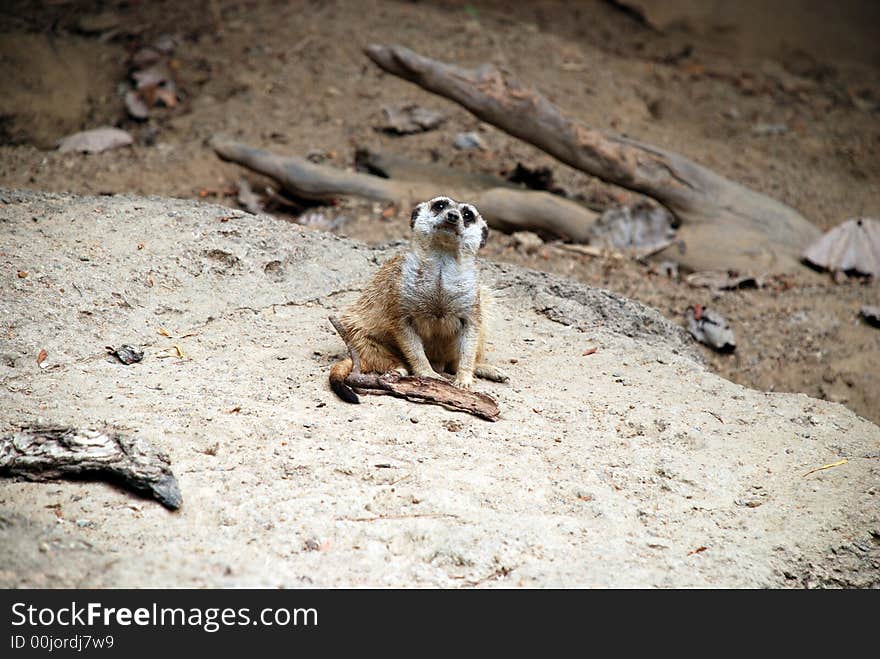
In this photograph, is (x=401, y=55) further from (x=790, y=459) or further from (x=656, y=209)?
(x=790, y=459)

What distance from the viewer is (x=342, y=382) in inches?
132

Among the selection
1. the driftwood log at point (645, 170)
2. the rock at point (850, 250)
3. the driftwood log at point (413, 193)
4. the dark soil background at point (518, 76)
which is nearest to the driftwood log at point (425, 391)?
the dark soil background at point (518, 76)

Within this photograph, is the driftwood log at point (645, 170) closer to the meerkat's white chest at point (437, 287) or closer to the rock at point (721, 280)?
the rock at point (721, 280)

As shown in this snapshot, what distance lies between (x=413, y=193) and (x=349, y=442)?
3.51 metres

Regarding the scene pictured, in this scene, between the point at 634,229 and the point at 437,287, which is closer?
the point at 437,287

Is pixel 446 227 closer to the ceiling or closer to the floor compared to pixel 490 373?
closer to the ceiling

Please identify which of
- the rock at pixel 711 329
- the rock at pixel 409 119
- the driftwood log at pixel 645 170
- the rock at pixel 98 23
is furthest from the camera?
the rock at pixel 98 23

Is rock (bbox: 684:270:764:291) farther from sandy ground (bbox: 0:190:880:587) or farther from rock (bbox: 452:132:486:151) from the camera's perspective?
rock (bbox: 452:132:486:151)

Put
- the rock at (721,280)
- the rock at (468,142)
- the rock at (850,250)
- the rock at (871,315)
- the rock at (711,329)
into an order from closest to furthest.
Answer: the rock at (711,329) → the rock at (871,315) → the rock at (721,280) → the rock at (850,250) → the rock at (468,142)

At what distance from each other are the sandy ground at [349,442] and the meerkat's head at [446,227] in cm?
60

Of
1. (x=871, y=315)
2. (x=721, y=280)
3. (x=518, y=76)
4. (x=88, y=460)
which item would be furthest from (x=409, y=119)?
(x=88, y=460)

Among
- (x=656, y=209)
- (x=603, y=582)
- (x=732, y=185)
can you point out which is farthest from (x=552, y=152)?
(x=603, y=582)

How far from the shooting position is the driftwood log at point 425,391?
10.9ft

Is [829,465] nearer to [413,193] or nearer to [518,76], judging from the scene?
[413,193]
